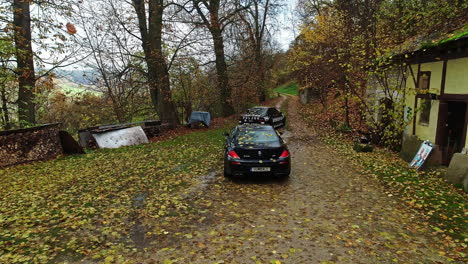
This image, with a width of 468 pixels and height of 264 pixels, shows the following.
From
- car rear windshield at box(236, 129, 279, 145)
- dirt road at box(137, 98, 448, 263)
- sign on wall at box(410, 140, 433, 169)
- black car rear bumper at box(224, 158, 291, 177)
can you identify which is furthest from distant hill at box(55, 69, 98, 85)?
sign on wall at box(410, 140, 433, 169)

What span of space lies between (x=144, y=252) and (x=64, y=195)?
153 inches

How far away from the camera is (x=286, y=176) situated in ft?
28.2

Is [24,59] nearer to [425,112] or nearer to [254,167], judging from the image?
[254,167]

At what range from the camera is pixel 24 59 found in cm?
1157

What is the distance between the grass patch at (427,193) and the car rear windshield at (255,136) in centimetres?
352

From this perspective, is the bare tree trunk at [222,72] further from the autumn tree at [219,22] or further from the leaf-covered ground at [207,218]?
the leaf-covered ground at [207,218]

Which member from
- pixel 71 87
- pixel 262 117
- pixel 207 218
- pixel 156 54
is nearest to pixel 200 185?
pixel 207 218

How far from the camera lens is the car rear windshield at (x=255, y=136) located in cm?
813

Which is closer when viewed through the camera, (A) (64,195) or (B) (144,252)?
(B) (144,252)

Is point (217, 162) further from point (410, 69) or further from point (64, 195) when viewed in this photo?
point (410, 69)

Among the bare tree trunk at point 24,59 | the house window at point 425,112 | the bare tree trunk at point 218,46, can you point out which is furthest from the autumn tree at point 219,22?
the house window at point 425,112

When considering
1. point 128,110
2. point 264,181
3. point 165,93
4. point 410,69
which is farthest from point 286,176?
point 128,110

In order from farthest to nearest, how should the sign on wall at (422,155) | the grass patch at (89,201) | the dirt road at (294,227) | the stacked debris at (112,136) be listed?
1. the stacked debris at (112,136)
2. the sign on wall at (422,155)
3. the grass patch at (89,201)
4. the dirt road at (294,227)

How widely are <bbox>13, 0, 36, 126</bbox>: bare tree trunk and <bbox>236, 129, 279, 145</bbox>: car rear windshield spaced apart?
9.46m
